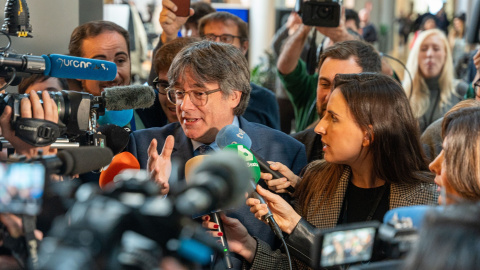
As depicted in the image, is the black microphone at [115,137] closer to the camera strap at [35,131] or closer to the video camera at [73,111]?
the video camera at [73,111]

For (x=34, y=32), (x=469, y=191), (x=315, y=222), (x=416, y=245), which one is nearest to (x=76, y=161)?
(x=416, y=245)

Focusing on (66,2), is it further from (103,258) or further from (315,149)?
(103,258)

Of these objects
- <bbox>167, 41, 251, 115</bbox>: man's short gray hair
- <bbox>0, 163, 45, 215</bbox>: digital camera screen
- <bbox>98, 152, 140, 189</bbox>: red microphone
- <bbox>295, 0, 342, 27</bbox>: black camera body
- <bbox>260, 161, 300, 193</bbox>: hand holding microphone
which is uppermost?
<bbox>295, 0, 342, 27</bbox>: black camera body

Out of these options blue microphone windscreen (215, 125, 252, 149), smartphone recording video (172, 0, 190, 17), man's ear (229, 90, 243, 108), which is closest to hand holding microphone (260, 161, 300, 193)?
blue microphone windscreen (215, 125, 252, 149)

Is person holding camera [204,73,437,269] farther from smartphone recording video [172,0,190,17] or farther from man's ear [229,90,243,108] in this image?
smartphone recording video [172,0,190,17]

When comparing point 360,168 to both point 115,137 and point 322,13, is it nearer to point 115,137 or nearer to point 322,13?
point 115,137

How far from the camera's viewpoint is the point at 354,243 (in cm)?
135

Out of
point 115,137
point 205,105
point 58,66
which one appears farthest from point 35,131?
point 205,105

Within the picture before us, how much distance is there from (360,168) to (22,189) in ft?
5.02

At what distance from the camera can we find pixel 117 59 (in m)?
3.30

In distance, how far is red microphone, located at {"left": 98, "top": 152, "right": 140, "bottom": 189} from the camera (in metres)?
2.25

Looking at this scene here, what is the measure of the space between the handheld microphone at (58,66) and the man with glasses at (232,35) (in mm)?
1774

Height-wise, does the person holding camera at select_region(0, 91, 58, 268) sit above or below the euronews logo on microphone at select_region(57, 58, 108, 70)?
below

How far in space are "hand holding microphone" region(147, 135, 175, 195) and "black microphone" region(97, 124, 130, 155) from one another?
108 mm
